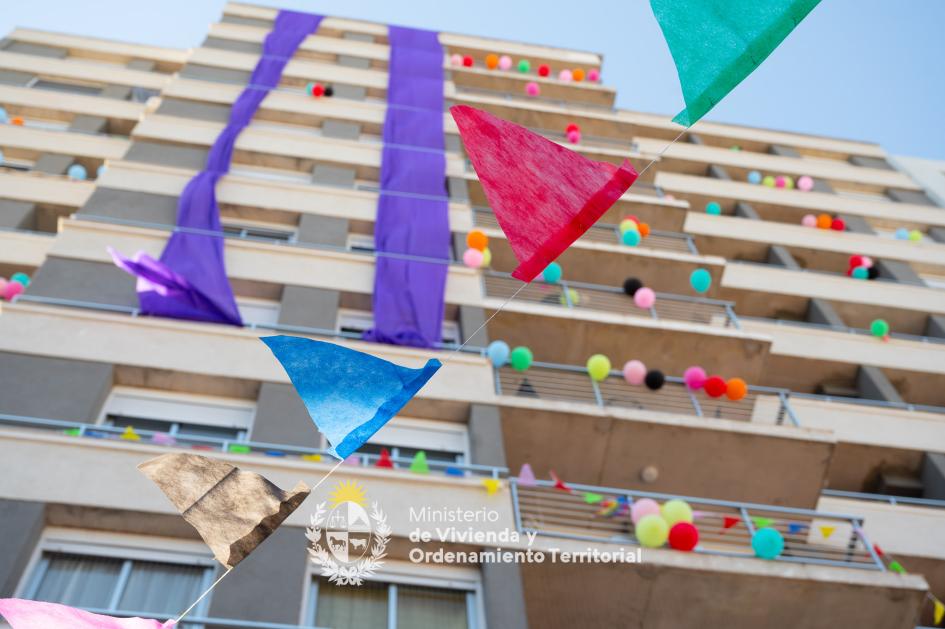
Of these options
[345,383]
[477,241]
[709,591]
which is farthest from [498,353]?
[345,383]

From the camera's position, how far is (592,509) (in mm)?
11930

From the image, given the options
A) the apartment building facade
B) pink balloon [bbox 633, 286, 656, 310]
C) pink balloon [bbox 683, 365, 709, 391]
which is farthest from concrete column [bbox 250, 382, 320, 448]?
pink balloon [bbox 633, 286, 656, 310]

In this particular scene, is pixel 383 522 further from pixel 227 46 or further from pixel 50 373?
pixel 227 46

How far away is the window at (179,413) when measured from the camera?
11.9 metres

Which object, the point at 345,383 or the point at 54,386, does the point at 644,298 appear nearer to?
the point at 54,386

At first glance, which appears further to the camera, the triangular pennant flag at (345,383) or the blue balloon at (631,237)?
the blue balloon at (631,237)

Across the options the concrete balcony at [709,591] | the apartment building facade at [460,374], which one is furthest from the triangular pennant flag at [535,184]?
the concrete balcony at [709,591]

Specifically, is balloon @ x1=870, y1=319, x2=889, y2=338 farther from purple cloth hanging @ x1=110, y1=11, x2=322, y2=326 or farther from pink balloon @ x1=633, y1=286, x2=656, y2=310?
purple cloth hanging @ x1=110, y1=11, x2=322, y2=326

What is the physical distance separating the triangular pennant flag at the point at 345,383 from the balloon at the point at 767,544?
6.60m

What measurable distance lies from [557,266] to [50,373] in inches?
337

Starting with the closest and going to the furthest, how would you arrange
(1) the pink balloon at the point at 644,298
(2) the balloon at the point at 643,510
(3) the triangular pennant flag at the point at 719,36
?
(3) the triangular pennant flag at the point at 719,36 → (2) the balloon at the point at 643,510 → (1) the pink balloon at the point at 644,298

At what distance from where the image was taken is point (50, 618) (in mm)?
4988

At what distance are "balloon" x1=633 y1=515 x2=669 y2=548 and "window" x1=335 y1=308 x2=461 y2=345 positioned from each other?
5.16 metres

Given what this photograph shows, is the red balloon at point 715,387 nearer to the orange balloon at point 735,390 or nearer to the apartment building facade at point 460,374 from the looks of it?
the orange balloon at point 735,390
